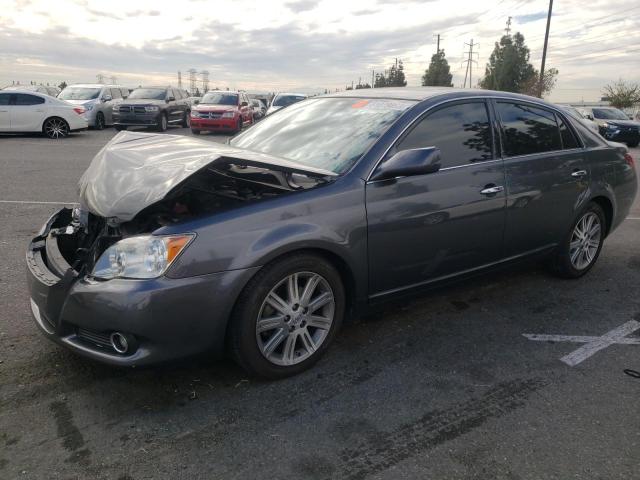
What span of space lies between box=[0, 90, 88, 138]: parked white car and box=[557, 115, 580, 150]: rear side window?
16.3 meters

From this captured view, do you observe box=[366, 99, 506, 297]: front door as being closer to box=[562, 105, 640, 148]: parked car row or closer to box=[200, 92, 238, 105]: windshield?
box=[200, 92, 238, 105]: windshield

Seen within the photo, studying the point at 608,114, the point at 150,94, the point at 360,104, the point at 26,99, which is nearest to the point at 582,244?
the point at 360,104

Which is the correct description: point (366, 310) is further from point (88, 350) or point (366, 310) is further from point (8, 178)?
point (8, 178)

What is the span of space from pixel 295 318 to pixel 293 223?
0.55 metres

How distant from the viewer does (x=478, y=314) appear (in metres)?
4.01

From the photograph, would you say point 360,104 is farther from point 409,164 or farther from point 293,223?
point 293,223

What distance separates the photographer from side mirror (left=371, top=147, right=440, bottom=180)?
3117 mm

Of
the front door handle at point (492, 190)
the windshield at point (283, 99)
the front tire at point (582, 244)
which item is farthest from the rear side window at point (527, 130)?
the windshield at point (283, 99)

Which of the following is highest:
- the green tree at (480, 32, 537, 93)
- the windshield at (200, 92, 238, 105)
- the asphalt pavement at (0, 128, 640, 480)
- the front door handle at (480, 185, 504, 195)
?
the green tree at (480, 32, 537, 93)

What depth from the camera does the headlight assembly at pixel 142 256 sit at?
2570 mm

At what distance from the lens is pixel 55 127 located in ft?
55.6

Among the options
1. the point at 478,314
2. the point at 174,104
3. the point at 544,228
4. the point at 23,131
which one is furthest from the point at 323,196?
the point at 174,104

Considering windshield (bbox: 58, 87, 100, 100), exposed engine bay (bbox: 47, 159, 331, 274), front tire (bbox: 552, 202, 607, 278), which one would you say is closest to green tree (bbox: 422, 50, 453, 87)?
windshield (bbox: 58, 87, 100, 100)

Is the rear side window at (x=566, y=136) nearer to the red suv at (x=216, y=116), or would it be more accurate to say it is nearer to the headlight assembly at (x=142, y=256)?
the headlight assembly at (x=142, y=256)
